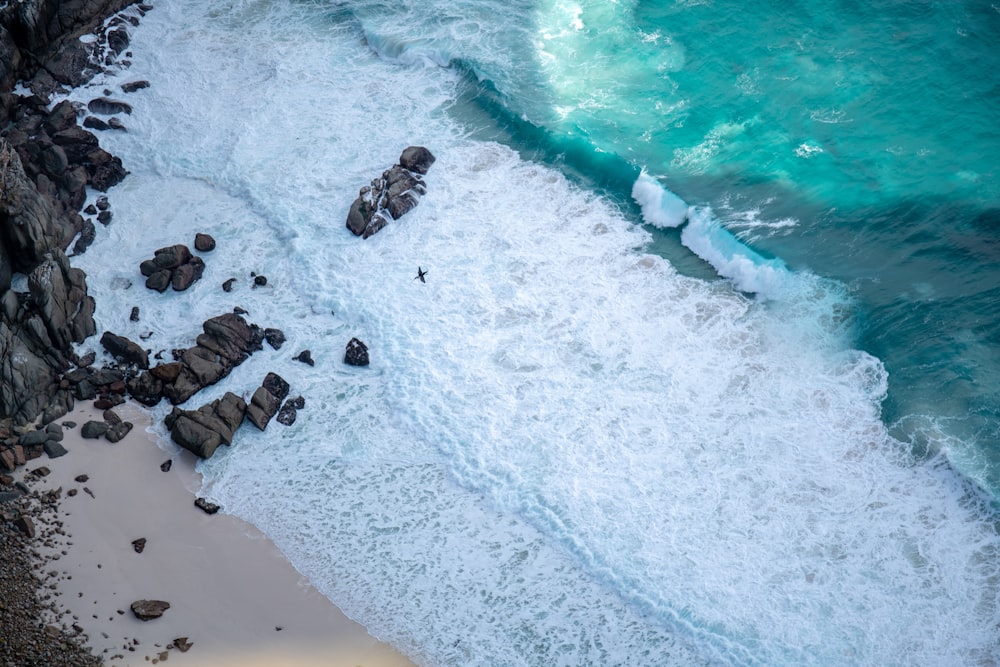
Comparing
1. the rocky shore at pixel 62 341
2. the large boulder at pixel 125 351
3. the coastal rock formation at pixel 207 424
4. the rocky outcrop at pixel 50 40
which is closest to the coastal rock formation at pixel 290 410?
the rocky shore at pixel 62 341

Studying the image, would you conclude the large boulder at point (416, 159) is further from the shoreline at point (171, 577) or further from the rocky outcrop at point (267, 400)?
the shoreline at point (171, 577)

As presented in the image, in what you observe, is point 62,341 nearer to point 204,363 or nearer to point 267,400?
point 204,363

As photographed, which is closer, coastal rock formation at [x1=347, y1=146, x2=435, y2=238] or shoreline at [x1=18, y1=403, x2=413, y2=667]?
shoreline at [x1=18, y1=403, x2=413, y2=667]

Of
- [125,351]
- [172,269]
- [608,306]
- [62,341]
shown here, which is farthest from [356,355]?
[62,341]

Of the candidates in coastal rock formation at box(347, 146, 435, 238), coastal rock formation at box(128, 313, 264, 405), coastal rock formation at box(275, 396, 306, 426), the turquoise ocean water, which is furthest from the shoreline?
coastal rock formation at box(347, 146, 435, 238)

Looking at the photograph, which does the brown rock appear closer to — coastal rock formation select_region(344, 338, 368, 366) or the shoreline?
the shoreline
